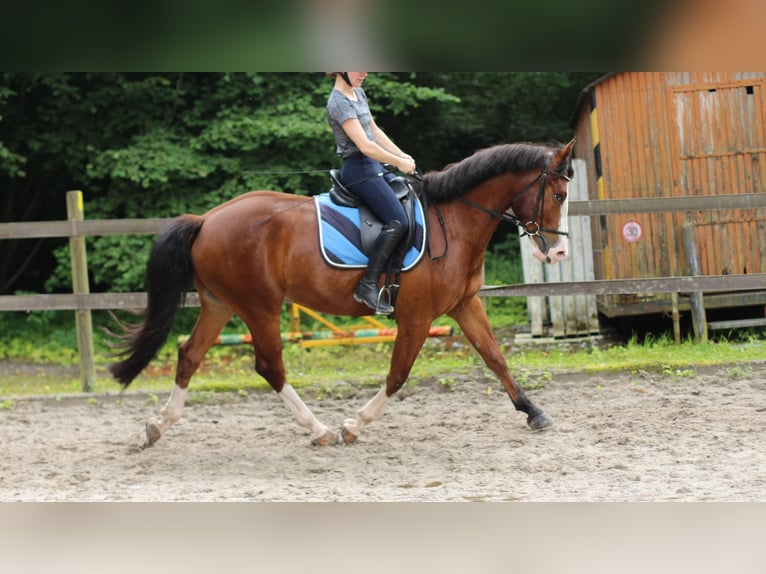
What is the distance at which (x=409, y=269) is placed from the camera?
4.91 m

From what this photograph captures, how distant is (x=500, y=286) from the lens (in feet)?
22.1

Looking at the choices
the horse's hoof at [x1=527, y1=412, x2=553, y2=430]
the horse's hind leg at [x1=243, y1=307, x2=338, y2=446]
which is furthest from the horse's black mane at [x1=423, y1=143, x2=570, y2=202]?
the horse's hoof at [x1=527, y1=412, x2=553, y2=430]

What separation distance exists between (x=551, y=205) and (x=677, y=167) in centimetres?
452

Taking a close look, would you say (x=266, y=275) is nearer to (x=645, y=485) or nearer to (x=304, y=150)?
(x=645, y=485)

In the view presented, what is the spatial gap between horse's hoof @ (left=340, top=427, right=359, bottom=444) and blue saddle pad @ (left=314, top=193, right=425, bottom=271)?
1.05 m

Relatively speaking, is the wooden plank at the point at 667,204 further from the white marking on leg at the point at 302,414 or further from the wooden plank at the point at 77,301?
the wooden plank at the point at 77,301

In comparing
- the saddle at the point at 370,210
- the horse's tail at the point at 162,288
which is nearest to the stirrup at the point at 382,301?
the saddle at the point at 370,210

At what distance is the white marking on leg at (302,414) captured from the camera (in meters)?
5.16

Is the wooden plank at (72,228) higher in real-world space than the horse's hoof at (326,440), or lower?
higher

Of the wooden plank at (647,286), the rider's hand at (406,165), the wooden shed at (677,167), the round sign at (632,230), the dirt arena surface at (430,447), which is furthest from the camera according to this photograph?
the round sign at (632,230)

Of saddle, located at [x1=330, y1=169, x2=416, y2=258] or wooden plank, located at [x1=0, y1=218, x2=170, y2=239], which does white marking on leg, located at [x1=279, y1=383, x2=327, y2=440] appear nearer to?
saddle, located at [x1=330, y1=169, x2=416, y2=258]
